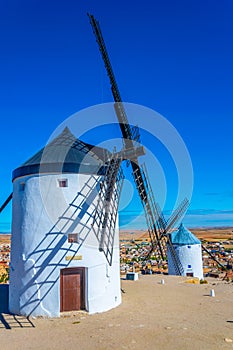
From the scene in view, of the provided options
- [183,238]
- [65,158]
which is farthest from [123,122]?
[183,238]

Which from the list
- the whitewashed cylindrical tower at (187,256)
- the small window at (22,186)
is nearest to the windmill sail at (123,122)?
the small window at (22,186)

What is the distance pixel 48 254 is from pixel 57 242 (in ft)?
2.06

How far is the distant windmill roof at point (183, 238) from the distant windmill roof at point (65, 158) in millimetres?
16542

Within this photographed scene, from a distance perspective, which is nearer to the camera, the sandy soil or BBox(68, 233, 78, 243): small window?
the sandy soil

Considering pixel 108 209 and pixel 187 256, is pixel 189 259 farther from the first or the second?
pixel 108 209

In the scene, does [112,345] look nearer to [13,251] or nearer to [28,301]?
[28,301]

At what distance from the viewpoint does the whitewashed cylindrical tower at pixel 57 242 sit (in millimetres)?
13359

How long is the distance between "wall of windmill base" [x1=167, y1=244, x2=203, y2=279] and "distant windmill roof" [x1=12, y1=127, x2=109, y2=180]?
1672 centimetres

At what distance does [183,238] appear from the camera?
29797 millimetres

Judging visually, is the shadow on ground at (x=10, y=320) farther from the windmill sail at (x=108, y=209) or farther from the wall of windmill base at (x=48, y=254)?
the windmill sail at (x=108, y=209)

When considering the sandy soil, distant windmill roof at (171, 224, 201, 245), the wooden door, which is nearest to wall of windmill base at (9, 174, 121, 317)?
the wooden door

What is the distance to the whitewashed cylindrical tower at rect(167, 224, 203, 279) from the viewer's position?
28766mm

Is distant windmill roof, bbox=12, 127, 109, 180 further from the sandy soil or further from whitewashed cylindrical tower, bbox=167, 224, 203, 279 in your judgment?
whitewashed cylindrical tower, bbox=167, 224, 203, 279

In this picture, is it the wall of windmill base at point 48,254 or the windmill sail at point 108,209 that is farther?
the windmill sail at point 108,209
